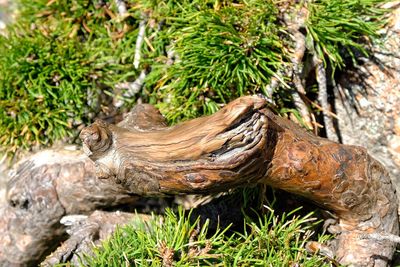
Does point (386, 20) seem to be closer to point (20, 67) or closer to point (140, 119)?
point (140, 119)

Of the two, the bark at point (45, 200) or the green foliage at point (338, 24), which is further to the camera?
the bark at point (45, 200)

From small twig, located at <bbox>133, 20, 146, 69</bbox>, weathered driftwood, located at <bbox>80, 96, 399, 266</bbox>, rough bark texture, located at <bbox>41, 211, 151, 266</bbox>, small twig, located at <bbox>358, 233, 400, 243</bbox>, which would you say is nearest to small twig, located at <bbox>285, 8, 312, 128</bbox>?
weathered driftwood, located at <bbox>80, 96, 399, 266</bbox>

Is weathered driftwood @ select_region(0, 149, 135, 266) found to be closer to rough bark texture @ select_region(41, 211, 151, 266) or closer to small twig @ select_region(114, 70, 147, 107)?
rough bark texture @ select_region(41, 211, 151, 266)

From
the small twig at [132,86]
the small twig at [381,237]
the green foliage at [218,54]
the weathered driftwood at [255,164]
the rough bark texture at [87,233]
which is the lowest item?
the rough bark texture at [87,233]

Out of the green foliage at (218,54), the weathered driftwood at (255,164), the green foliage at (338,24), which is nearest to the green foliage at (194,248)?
the weathered driftwood at (255,164)

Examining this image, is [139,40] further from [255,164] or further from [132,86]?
[255,164]

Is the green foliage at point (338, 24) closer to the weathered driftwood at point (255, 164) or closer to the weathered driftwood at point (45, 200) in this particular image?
the weathered driftwood at point (255, 164)

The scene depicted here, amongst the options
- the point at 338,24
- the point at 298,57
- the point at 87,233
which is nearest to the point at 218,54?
the point at 298,57
